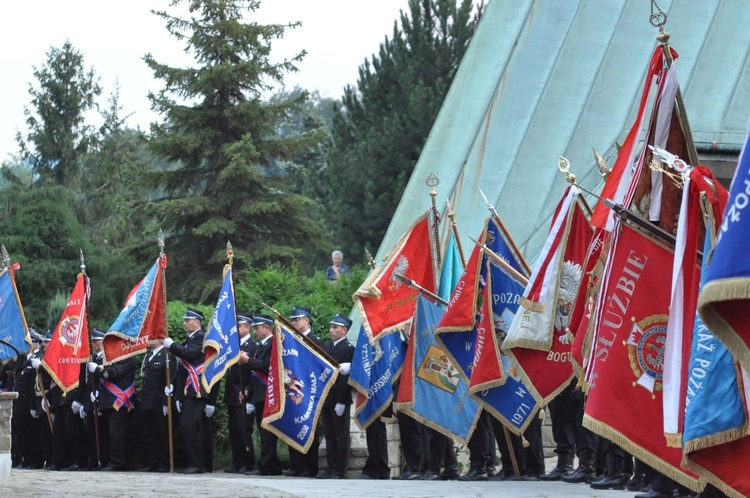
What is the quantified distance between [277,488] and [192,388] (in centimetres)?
440

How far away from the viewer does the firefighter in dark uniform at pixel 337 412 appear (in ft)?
45.8

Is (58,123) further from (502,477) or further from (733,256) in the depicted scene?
(733,256)

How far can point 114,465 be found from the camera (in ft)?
51.8

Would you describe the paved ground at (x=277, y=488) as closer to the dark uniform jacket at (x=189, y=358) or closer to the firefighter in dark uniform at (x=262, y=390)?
the firefighter in dark uniform at (x=262, y=390)

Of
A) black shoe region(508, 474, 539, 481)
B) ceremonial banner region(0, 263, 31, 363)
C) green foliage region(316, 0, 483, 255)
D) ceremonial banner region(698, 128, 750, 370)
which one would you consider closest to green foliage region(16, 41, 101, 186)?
green foliage region(316, 0, 483, 255)

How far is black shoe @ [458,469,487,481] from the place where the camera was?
1270 cm

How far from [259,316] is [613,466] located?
537 cm

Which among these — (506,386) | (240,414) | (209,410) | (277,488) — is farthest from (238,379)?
(277,488)

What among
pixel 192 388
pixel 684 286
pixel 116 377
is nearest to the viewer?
Answer: pixel 684 286

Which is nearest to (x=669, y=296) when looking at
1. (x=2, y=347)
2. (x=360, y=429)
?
(x=360, y=429)

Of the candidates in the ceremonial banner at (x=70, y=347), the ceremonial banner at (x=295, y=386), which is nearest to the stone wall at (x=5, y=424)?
the ceremonial banner at (x=295, y=386)

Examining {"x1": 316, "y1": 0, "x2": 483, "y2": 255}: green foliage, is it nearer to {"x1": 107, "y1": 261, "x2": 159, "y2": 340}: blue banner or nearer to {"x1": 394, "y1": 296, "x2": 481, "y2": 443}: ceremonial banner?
{"x1": 107, "y1": 261, "x2": 159, "y2": 340}: blue banner

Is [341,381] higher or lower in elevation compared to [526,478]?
higher

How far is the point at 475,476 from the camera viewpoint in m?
12.8
